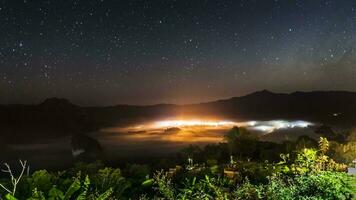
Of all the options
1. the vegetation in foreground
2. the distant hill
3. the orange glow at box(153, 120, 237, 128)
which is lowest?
the vegetation in foreground

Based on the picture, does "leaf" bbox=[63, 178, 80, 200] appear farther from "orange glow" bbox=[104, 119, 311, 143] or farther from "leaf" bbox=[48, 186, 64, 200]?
"orange glow" bbox=[104, 119, 311, 143]

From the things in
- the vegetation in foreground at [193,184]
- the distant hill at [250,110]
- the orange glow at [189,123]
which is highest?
the distant hill at [250,110]

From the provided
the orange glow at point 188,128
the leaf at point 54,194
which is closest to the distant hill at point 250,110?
the orange glow at point 188,128

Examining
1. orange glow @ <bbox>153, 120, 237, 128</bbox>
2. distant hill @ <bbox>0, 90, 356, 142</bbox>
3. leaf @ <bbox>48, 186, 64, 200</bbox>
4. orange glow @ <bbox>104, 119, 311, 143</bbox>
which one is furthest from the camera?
distant hill @ <bbox>0, 90, 356, 142</bbox>

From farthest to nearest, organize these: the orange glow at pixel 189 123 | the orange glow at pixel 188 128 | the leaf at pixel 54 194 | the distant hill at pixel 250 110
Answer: the distant hill at pixel 250 110 < the orange glow at pixel 189 123 < the orange glow at pixel 188 128 < the leaf at pixel 54 194

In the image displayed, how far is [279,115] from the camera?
128 feet

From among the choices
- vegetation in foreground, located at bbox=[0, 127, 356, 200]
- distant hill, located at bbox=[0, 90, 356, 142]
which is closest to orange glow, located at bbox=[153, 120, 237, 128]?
distant hill, located at bbox=[0, 90, 356, 142]

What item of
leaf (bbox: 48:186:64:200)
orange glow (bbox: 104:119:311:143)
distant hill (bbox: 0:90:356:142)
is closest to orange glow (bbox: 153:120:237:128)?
orange glow (bbox: 104:119:311:143)

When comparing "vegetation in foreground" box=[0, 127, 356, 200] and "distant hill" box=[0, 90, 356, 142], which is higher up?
"distant hill" box=[0, 90, 356, 142]

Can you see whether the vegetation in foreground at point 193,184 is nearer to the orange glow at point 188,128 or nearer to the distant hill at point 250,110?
the orange glow at point 188,128

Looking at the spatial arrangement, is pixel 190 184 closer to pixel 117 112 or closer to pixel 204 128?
pixel 204 128

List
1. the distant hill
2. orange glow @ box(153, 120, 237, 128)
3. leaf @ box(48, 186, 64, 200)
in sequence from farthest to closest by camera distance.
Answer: the distant hill → orange glow @ box(153, 120, 237, 128) → leaf @ box(48, 186, 64, 200)

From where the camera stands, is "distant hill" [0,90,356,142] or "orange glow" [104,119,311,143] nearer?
"orange glow" [104,119,311,143]

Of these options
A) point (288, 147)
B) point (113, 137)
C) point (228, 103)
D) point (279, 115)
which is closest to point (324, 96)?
point (279, 115)
